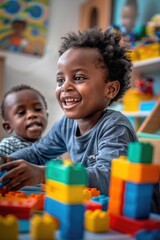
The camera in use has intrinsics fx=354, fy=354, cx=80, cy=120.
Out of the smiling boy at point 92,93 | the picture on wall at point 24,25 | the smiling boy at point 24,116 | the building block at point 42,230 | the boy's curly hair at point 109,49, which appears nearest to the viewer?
the building block at point 42,230

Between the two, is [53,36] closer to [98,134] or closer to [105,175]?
[98,134]

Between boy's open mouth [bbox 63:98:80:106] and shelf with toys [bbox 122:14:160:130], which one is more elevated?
shelf with toys [bbox 122:14:160:130]

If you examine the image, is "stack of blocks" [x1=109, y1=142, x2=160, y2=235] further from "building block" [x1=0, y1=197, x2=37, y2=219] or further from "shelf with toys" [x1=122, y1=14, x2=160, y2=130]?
"shelf with toys" [x1=122, y1=14, x2=160, y2=130]

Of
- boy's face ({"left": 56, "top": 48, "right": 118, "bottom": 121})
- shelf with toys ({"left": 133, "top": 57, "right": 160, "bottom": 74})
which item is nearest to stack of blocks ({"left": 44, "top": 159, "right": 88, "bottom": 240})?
boy's face ({"left": 56, "top": 48, "right": 118, "bottom": 121})

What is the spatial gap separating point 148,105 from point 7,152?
3.80 ft

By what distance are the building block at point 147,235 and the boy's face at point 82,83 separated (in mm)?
529

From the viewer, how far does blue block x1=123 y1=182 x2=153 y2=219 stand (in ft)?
1.36

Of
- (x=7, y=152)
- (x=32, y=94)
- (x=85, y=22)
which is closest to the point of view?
(x=7, y=152)

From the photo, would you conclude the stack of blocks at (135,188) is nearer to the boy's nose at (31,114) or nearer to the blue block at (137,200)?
the blue block at (137,200)

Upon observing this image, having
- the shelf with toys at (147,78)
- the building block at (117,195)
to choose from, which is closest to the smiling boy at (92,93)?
the building block at (117,195)

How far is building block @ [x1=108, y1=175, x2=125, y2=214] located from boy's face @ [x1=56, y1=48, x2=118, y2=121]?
1.50 feet

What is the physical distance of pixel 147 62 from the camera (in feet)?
7.20

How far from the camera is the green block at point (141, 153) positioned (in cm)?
41

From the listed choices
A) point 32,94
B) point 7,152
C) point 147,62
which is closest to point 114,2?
point 147,62
